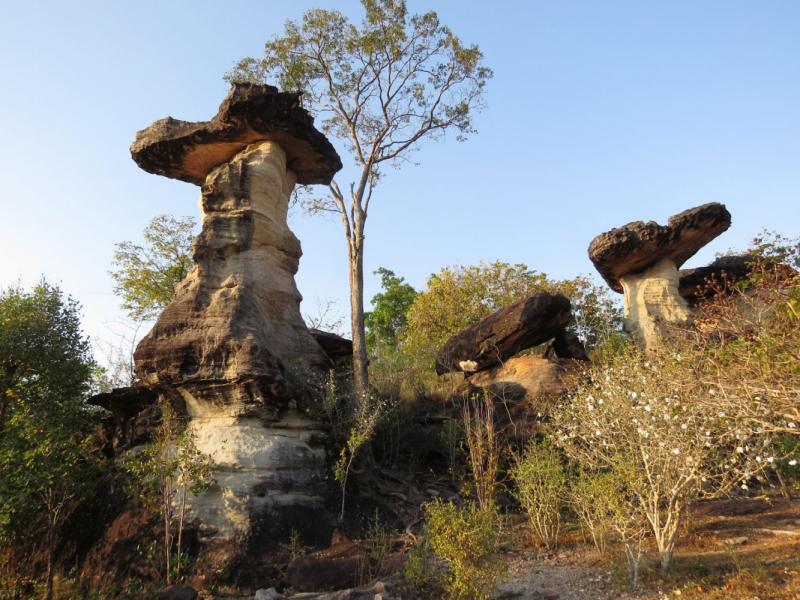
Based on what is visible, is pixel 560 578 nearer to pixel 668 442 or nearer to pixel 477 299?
pixel 668 442

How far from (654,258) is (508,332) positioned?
5.18m

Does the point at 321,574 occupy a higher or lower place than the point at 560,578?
higher

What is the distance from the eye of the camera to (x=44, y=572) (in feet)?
25.8

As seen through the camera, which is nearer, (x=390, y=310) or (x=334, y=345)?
(x=334, y=345)

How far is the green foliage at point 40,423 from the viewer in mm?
7207

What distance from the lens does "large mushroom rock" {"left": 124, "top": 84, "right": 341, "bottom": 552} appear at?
8.18 meters

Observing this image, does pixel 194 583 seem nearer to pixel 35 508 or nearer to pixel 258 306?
pixel 35 508

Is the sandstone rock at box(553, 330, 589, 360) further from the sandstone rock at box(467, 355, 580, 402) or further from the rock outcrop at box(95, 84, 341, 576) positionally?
the rock outcrop at box(95, 84, 341, 576)

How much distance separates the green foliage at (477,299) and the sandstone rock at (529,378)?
7.47m

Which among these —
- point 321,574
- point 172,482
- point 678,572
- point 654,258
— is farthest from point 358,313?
point 678,572

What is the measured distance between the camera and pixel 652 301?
49.9 feet

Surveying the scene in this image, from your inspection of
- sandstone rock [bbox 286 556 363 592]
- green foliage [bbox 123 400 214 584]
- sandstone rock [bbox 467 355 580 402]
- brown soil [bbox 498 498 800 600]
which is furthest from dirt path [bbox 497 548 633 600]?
sandstone rock [bbox 467 355 580 402]

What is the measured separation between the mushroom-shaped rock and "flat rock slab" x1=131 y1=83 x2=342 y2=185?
5.87 meters

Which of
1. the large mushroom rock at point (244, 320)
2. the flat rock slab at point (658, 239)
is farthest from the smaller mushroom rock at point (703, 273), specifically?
the large mushroom rock at point (244, 320)
